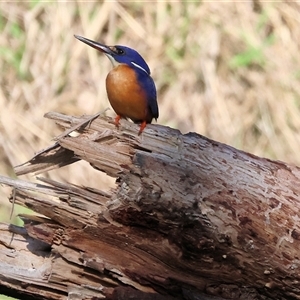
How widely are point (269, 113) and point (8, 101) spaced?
60.5 inches

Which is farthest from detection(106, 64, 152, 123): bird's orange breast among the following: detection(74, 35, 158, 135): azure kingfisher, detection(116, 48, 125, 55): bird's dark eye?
detection(116, 48, 125, 55): bird's dark eye

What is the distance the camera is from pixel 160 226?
1.79m

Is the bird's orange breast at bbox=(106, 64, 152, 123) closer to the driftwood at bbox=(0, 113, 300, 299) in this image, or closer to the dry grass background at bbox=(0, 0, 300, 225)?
the driftwood at bbox=(0, 113, 300, 299)

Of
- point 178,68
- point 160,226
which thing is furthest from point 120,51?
point 178,68

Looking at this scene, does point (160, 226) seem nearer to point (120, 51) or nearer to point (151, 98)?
point (151, 98)

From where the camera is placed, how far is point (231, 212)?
5.89 ft

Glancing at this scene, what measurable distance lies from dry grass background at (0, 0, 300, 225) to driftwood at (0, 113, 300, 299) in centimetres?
221

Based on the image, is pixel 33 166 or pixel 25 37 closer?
pixel 33 166

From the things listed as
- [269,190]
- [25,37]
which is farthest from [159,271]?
[25,37]

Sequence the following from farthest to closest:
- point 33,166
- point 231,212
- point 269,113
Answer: point 269,113 < point 33,166 < point 231,212

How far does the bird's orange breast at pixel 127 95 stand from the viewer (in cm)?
207

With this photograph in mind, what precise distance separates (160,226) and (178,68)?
2435 millimetres

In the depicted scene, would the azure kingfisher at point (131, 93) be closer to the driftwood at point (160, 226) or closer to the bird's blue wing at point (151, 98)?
the bird's blue wing at point (151, 98)

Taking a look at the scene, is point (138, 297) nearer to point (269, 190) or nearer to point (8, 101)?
point (269, 190)
